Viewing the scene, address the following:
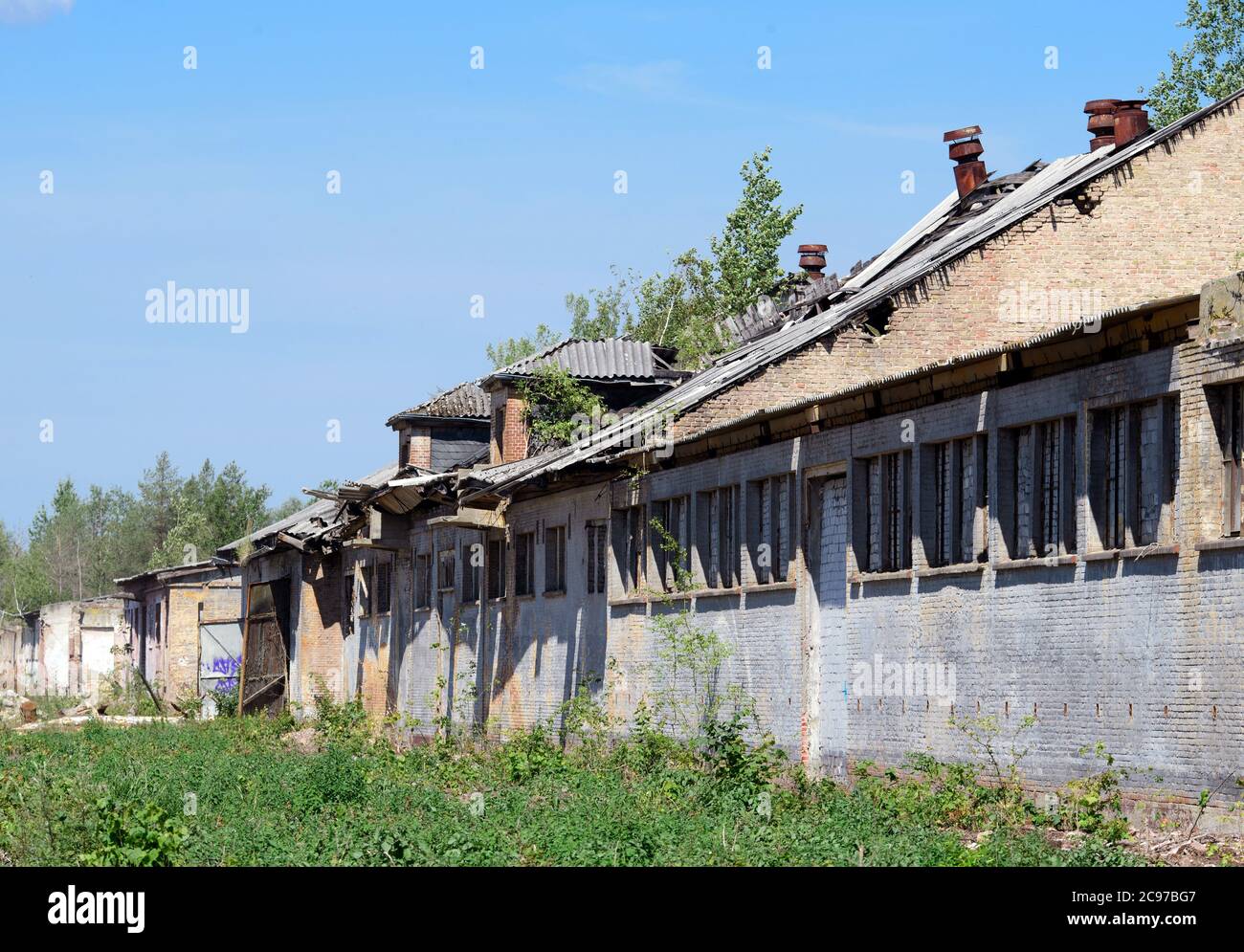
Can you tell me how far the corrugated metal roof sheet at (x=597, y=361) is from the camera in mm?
33281

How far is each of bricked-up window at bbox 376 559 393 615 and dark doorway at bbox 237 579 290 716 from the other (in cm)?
734

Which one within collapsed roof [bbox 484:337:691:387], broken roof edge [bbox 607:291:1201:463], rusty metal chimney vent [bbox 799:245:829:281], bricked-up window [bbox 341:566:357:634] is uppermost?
rusty metal chimney vent [bbox 799:245:829:281]

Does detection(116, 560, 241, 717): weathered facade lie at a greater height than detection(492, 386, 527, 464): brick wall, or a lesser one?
lesser

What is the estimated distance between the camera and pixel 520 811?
53.5ft

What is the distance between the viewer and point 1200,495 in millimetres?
13797

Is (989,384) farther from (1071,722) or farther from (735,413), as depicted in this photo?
(735,413)

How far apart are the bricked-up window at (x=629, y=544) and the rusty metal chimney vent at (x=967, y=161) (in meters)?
9.41

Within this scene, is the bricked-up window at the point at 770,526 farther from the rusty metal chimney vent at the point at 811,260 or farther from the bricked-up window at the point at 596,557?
the rusty metal chimney vent at the point at 811,260

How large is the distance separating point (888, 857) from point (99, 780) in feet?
34.9

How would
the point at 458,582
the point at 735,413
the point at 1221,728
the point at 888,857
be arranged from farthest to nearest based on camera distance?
1. the point at 458,582
2. the point at 735,413
3. the point at 1221,728
4. the point at 888,857

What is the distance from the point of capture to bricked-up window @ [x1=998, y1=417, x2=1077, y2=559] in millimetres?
15586

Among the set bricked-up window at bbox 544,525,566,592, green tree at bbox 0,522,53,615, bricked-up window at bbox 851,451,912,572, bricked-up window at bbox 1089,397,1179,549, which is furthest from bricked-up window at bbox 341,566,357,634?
green tree at bbox 0,522,53,615

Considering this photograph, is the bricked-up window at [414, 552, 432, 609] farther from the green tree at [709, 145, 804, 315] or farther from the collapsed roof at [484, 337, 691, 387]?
the green tree at [709, 145, 804, 315]
